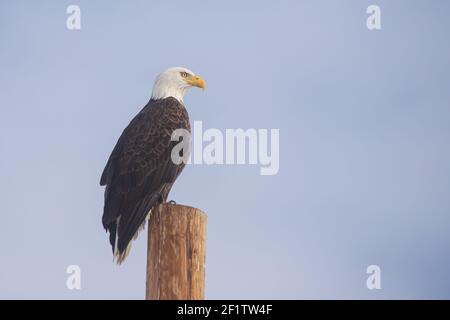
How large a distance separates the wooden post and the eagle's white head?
153 inches

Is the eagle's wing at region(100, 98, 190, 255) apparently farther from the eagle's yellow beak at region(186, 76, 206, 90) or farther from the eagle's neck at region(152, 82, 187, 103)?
the eagle's yellow beak at region(186, 76, 206, 90)

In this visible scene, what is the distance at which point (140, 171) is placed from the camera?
8.12m

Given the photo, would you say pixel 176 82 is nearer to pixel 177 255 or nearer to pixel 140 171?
pixel 140 171

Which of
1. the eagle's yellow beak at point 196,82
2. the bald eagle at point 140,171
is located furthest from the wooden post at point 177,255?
the eagle's yellow beak at point 196,82

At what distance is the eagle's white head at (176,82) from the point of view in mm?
9695

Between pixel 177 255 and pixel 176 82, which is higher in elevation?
pixel 176 82

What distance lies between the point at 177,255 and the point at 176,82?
14.6ft

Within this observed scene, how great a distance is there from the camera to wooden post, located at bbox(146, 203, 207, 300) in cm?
553

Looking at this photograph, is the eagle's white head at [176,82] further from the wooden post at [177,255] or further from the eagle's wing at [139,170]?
the wooden post at [177,255]

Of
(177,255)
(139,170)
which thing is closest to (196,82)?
(139,170)

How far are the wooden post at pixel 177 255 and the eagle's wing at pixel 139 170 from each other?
5.05ft
